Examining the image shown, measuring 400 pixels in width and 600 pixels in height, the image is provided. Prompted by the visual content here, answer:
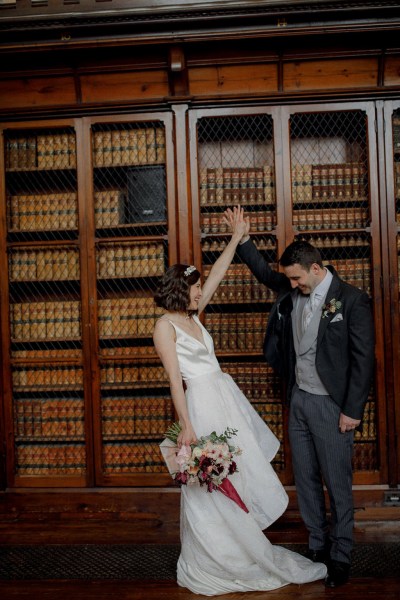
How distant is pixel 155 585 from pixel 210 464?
76cm

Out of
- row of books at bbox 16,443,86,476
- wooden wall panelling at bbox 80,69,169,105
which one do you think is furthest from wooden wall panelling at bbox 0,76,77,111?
row of books at bbox 16,443,86,476

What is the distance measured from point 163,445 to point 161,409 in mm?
1050

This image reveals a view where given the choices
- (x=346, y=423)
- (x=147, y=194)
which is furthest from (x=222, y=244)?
(x=346, y=423)

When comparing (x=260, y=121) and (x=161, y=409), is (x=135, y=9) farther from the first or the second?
(x=161, y=409)

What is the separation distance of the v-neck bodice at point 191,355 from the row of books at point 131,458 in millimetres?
1225

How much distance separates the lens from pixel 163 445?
2904mm

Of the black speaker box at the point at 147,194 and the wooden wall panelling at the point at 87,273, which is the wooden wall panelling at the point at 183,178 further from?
the wooden wall panelling at the point at 87,273

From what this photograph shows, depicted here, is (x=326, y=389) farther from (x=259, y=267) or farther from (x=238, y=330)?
(x=238, y=330)

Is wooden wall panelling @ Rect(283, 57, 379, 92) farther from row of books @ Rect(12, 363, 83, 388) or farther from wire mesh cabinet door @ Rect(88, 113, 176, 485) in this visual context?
row of books @ Rect(12, 363, 83, 388)

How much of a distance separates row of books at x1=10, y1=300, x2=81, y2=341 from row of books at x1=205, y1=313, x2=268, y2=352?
0.95 metres

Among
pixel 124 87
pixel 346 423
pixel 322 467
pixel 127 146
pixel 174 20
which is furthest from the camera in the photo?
pixel 127 146

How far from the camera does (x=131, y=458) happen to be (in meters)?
3.93

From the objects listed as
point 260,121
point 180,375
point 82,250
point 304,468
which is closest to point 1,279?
point 82,250

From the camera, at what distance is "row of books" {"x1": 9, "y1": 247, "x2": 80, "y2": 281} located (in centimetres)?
400
